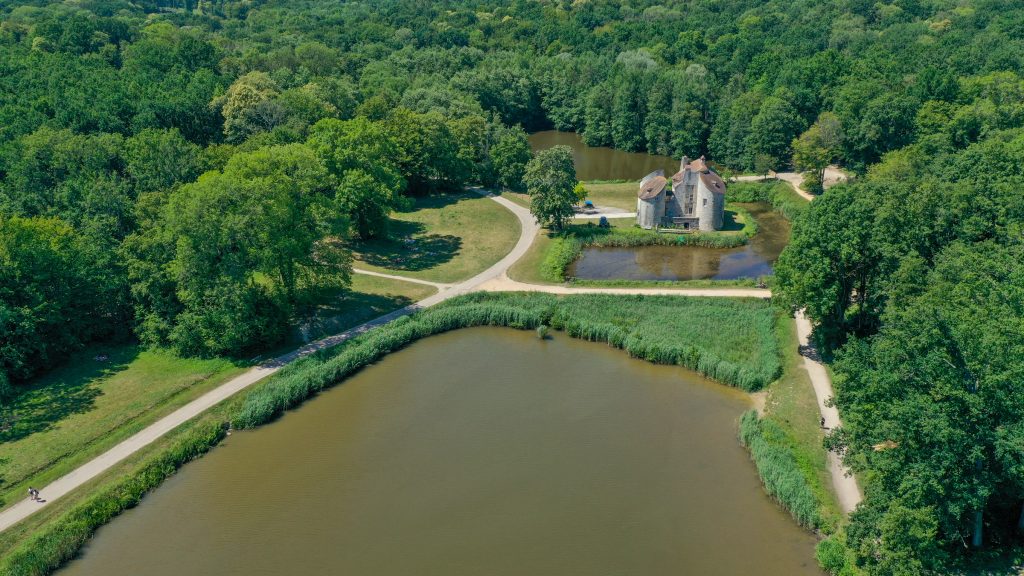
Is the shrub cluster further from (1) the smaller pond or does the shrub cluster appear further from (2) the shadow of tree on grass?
(2) the shadow of tree on grass

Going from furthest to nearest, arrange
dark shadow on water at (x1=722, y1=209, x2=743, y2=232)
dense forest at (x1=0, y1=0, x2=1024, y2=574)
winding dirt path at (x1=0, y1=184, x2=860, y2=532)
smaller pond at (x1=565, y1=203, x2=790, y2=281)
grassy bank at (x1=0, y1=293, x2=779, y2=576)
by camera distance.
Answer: dark shadow on water at (x1=722, y1=209, x2=743, y2=232) < smaller pond at (x1=565, y1=203, x2=790, y2=281) < winding dirt path at (x1=0, y1=184, x2=860, y2=532) < grassy bank at (x1=0, y1=293, x2=779, y2=576) < dense forest at (x1=0, y1=0, x2=1024, y2=574)

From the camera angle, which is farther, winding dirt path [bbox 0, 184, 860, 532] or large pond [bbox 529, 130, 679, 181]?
large pond [bbox 529, 130, 679, 181]

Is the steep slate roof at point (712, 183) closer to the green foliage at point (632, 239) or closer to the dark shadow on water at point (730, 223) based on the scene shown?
the dark shadow on water at point (730, 223)

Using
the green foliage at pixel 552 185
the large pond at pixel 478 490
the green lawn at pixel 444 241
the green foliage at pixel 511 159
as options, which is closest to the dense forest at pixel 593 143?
the green foliage at pixel 511 159

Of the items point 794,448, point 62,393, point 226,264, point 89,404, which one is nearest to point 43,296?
point 62,393

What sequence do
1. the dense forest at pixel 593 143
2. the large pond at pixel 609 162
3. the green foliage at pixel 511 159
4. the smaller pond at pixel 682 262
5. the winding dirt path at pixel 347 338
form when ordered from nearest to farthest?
the dense forest at pixel 593 143 < the winding dirt path at pixel 347 338 < the smaller pond at pixel 682 262 < the green foliage at pixel 511 159 < the large pond at pixel 609 162

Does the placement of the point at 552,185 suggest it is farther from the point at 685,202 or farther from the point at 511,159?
the point at 511,159

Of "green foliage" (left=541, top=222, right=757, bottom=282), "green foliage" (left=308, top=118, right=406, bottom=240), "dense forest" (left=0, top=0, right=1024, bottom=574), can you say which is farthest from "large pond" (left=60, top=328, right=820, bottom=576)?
"green foliage" (left=541, top=222, right=757, bottom=282)
